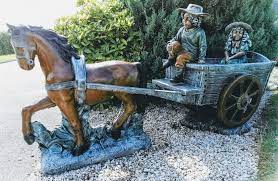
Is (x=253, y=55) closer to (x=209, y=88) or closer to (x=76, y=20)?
(x=209, y=88)

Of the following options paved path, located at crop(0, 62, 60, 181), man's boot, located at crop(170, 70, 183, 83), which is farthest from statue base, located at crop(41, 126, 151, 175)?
man's boot, located at crop(170, 70, 183, 83)

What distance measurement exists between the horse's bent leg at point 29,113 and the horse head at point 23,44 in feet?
1.69

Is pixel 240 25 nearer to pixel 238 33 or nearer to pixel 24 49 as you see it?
pixel 238 33

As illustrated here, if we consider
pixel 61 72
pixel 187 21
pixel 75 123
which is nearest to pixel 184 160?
pixel 75 123

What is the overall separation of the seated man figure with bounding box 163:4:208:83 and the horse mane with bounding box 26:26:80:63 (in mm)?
1442

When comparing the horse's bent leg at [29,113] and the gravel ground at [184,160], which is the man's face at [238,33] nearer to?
the gravel ground at [184,160]

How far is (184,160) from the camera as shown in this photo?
15.8 feet

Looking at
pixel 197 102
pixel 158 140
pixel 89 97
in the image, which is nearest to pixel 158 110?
pixel 158 140

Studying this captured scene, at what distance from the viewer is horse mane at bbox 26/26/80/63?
4285mm

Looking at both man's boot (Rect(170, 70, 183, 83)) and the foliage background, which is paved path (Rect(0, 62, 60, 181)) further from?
man's boot (Rect(170, 70, 183, 83))

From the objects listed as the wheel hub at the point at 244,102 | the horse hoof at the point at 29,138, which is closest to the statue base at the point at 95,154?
the horse hoof at the point at 29,138

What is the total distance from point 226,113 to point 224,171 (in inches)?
40.0

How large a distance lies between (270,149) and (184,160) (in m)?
1.31

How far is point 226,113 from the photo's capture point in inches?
207
